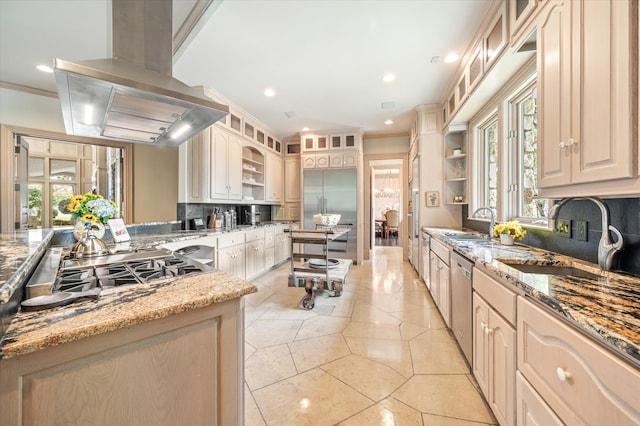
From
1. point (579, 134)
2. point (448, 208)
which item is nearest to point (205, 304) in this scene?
point (579, 134)

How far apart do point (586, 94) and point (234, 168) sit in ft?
13.0

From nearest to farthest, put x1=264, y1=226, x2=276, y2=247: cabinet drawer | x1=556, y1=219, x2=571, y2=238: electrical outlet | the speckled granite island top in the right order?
1. the speckled granite island top
2. x1=556, y1=219, x2=571, y2=238: electrical outlet
3. x1=264, y1=226, x2=276, y2=247: cabinet drawer

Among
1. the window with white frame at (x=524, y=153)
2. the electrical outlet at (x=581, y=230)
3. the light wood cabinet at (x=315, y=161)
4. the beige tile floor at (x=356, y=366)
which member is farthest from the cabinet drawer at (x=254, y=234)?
the electrical outlet at (x=581, y=230)

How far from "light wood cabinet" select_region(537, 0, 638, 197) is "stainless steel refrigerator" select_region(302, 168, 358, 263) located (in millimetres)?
3947

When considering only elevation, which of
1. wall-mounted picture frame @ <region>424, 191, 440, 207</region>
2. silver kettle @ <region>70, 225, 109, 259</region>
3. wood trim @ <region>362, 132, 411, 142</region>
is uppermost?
wood trim @ <region>362, 132, 411, 142</region>

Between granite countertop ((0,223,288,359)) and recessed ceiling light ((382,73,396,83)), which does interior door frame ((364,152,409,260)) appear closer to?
recessed ceiling light ((382,73,396,83))

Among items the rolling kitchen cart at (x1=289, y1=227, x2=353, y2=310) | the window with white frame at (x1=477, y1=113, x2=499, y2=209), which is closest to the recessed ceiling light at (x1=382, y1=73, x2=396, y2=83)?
the window with white frame at (x1=477, y1=113, x2=499, y2=209)

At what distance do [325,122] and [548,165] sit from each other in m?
4.10

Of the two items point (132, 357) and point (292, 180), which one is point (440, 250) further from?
point (292, 180)

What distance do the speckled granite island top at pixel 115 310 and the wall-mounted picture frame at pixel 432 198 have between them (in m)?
3.59

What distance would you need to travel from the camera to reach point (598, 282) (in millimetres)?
1114

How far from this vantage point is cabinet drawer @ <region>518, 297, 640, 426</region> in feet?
2.14

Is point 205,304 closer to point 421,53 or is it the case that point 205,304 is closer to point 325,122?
point 421,53

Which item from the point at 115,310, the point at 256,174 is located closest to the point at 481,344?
the point at 115,310
